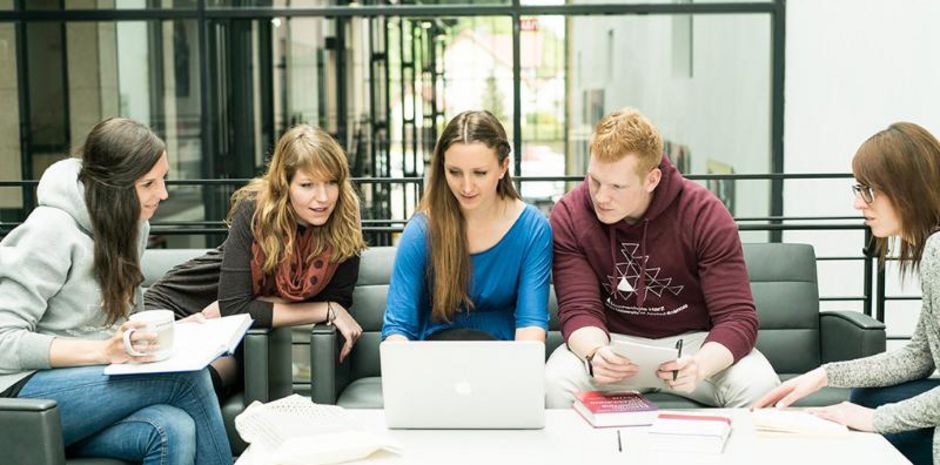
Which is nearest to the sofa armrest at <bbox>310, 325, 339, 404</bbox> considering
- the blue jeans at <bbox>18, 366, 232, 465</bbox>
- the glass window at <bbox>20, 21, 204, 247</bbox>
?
the blue jeans at <bbox>18, 366, 232, 465</bbox>

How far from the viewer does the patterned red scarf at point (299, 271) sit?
331cm

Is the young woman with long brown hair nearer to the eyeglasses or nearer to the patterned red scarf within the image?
the patterned red scarf

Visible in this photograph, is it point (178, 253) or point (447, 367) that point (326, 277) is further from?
point (447, 367)

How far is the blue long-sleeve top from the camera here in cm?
304

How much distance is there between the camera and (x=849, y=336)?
3389 millimetres

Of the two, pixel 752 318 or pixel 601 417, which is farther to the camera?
pixel 752 318

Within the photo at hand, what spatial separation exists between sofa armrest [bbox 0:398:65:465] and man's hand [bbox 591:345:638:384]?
126 centimetres

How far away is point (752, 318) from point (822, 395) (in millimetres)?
480

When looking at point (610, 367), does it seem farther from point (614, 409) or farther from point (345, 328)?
point (345, 328)

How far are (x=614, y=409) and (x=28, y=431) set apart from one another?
1.27 metres

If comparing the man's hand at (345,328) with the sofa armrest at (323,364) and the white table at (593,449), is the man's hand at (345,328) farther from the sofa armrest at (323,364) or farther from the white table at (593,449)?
the white table at (593,449)

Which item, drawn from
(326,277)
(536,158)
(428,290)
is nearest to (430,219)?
(428,290)

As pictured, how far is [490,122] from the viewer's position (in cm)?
301

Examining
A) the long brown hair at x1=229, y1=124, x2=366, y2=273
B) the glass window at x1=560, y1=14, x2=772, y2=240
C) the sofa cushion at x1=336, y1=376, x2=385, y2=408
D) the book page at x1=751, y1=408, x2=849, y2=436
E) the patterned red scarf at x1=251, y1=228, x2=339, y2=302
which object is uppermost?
the glass window at x1=560, y1=14, x2=772, y2=240
